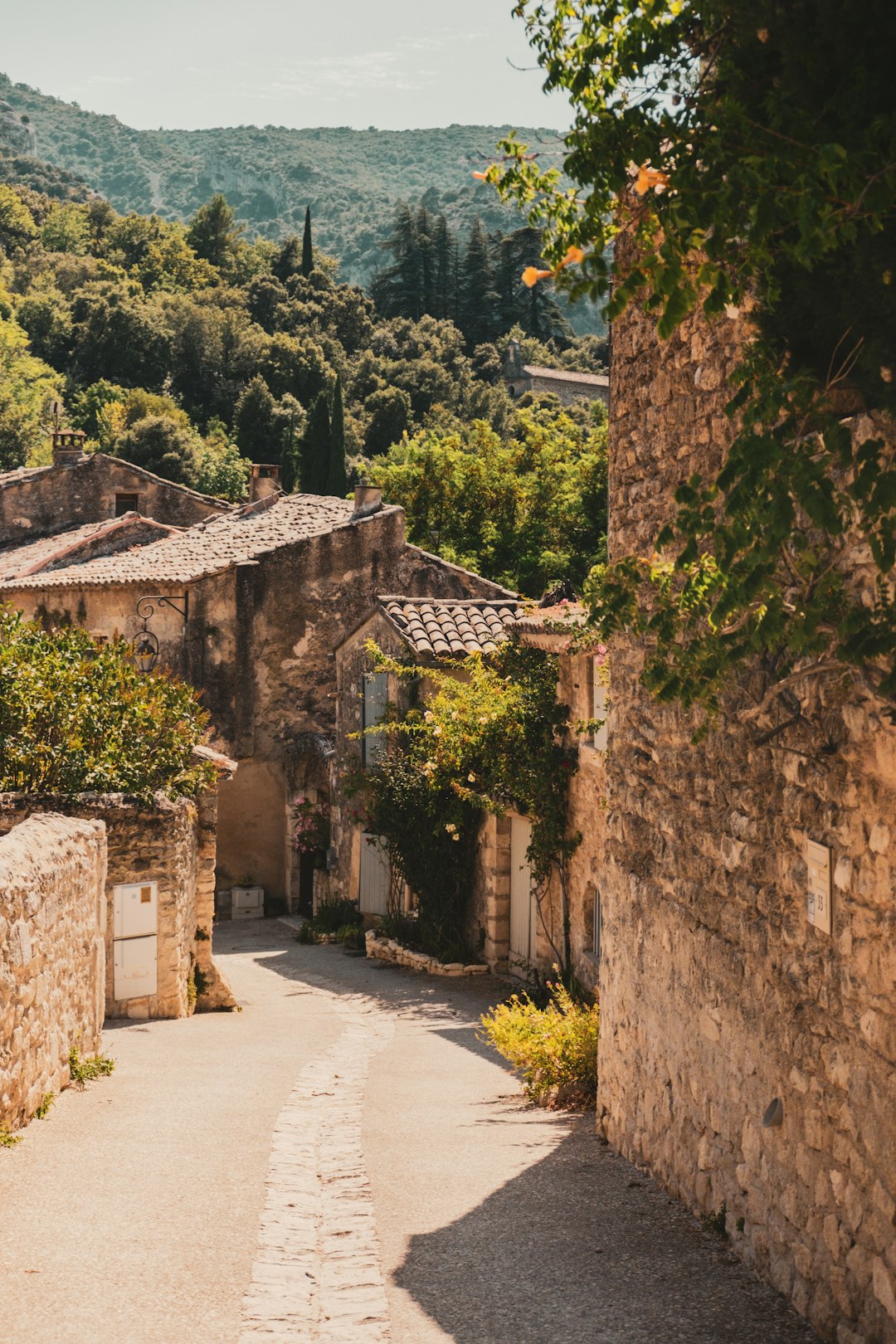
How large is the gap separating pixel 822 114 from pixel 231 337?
207ft

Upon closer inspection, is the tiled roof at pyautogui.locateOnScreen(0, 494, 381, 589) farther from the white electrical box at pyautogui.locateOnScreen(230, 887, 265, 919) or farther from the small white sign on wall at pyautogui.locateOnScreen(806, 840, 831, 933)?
the small white sign on wall at pyautogui.locateOnScreen(806, 840, 831, 933)

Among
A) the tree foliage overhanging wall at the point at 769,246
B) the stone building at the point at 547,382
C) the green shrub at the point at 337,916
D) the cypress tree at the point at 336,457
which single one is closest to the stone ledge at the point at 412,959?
the green shrub at the point at 337,916

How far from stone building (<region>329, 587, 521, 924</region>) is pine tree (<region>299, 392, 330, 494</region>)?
2476 cm

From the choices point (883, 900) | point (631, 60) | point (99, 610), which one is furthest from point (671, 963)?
point (99, 610)

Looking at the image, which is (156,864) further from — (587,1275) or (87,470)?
(87,470)

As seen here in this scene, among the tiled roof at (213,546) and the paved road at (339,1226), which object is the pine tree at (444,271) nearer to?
the tiled roof at (213,546)

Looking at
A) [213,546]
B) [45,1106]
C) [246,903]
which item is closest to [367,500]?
[213,546]

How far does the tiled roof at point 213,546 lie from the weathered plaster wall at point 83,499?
4.96 metres

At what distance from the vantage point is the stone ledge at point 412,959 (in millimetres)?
16500

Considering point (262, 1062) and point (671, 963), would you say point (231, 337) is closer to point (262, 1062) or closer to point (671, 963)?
point (262, 1062)

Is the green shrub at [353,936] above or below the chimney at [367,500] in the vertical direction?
below

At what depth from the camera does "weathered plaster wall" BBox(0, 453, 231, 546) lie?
32.4m

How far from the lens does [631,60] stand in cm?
440

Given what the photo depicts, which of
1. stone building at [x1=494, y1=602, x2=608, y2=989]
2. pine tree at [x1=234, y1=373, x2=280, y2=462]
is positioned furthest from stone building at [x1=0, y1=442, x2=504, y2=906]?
pine tree at [x1=234, y1=373, x2=280, y2=462]
